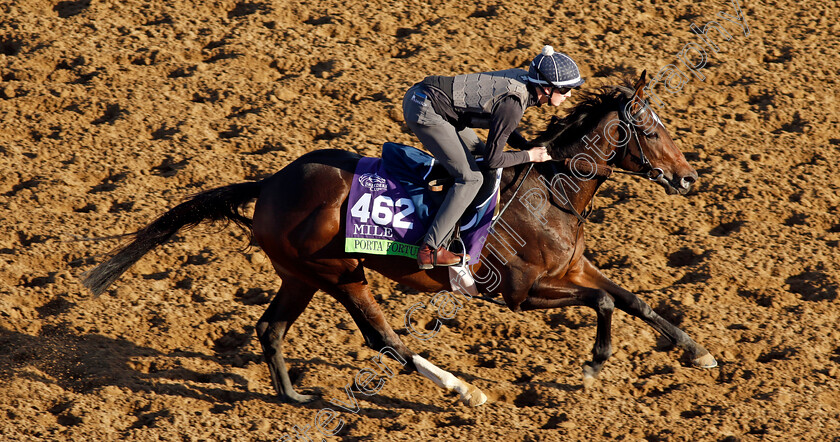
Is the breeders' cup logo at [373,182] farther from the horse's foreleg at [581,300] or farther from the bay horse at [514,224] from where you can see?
the horse's foreleg at [581,300]

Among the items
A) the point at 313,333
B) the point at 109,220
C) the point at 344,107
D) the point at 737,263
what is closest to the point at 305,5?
the point at 344,107

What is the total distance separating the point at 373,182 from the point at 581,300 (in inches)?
60.9

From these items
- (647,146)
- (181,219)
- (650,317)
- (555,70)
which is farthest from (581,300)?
(181,219)

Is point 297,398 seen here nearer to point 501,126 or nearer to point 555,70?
point 501,126

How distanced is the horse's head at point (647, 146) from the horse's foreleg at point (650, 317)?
0.75m

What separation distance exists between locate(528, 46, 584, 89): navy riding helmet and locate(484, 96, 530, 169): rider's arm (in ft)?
0.71

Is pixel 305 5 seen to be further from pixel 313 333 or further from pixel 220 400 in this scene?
pixel 220 400

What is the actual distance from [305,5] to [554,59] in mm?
5885

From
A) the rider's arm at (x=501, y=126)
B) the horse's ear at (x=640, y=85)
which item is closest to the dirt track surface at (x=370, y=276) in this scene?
the rider's arm at (x=501, y=126)

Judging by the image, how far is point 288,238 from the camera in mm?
5480

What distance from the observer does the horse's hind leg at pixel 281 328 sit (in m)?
5.78

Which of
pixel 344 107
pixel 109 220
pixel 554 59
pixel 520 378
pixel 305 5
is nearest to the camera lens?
pixel 554 59

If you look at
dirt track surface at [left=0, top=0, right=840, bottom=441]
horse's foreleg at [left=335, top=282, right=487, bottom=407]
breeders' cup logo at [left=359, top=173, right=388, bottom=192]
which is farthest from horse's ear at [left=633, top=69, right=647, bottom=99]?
horse's foreleg at [left=335, top=282, right=487, bottom=407]

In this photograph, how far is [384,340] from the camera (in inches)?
221
